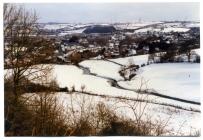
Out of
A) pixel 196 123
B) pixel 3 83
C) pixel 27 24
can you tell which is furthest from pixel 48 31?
pixel 196 123

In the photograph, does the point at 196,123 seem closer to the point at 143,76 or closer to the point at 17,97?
the point at 143,76

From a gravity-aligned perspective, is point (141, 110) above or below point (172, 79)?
below

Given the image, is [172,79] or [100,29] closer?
[172,79]

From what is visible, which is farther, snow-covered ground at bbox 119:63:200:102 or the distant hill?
the distant hill

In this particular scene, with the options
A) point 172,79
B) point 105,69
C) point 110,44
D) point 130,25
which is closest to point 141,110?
point 172,79

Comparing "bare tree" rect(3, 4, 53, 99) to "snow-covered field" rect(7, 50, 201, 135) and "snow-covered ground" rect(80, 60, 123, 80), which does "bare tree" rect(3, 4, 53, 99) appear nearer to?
"snow-covered field" rect(7, 50, 201, 135)

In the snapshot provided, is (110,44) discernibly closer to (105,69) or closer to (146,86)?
(105,69)

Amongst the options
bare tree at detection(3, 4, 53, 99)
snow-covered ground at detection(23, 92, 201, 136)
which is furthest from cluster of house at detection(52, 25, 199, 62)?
snow-covered ground at detection(23, 92, 201, 136)

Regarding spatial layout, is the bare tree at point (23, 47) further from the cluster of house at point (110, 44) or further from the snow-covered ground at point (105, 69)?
the snow-covered ground at point (105, 69)

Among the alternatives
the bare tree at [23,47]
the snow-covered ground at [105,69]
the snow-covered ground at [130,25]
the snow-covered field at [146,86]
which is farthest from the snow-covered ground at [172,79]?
the bare tree at [23,47]
